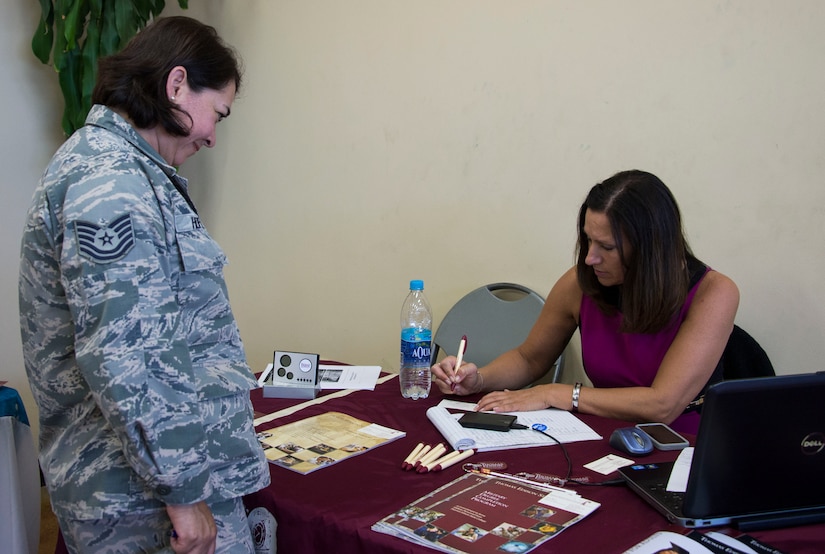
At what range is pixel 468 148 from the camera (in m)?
2.71

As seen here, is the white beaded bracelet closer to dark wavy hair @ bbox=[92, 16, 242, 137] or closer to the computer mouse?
the computer mouse

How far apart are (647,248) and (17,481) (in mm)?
1949

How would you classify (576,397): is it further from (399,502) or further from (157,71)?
(157,71)

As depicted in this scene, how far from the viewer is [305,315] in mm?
3316

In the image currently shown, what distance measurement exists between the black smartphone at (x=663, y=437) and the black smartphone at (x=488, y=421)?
0.29 m

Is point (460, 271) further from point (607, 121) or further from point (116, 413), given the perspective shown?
point (116, 413)

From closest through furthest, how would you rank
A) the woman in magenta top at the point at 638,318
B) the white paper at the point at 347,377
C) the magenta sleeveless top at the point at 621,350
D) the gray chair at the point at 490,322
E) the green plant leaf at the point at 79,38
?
1. the woman in magenta top at the point at 638,318
2. the magenta sleeveless top at the point at 621,350
3. the white paper at the point at 347,377
4. the gray chair at the point at 490,322
5. the green plant leaf at the point at 79,38

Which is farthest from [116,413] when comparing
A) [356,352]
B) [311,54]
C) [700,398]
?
[311,54]

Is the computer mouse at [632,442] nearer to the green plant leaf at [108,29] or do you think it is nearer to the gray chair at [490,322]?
the gray chair at [490,322]

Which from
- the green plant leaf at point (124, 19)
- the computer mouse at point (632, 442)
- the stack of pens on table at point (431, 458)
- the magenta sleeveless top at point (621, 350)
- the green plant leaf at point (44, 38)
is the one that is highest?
the green plant leaf at point (124, 19)

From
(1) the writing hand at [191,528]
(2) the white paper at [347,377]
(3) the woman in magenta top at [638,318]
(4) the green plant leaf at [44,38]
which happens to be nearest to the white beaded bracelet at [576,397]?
(3) the woman in magenta top at [638,318]

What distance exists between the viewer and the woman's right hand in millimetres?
1867

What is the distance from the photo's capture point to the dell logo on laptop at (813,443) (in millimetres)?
1088

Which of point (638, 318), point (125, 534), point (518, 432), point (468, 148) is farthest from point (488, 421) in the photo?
point (468, 148)
